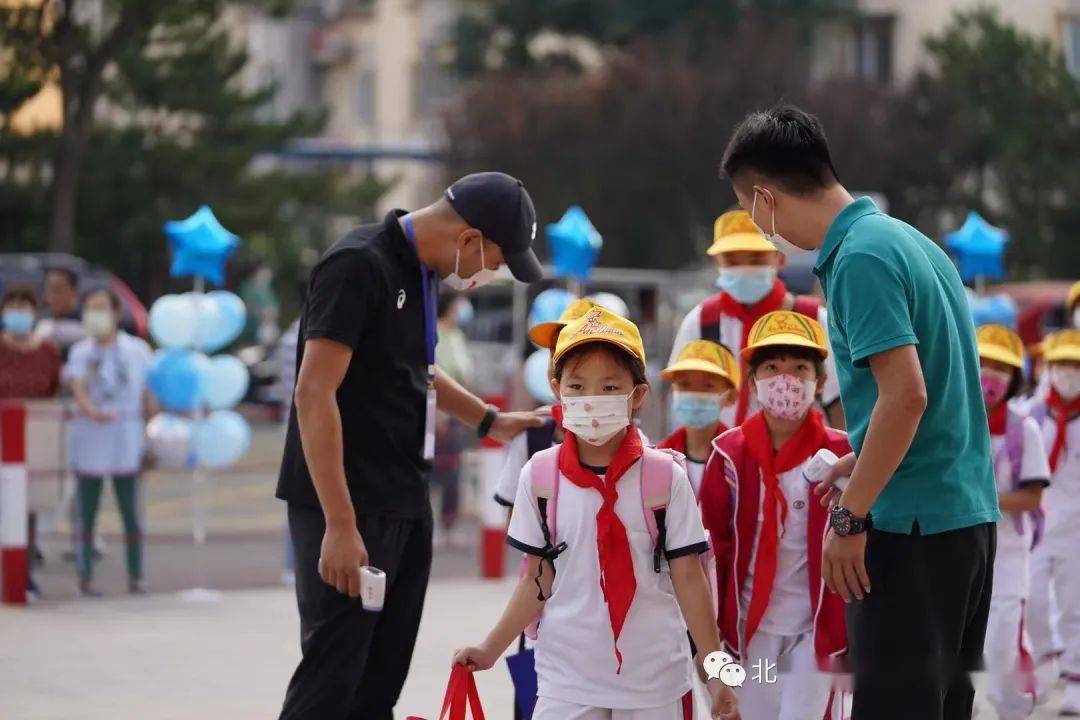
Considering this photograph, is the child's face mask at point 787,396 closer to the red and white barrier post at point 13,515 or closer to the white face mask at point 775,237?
the white face mask at point 775,237

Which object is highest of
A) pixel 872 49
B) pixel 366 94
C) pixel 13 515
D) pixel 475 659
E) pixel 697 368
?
pixel 366 94

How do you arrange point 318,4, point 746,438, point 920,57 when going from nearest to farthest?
point 746,438 < point 920,57 < point 318,4

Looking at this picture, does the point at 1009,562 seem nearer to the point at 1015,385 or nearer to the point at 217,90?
the point at 1015,385

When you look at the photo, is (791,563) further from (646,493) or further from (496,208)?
(496,208)

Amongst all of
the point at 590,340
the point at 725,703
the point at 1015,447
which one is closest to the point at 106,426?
the point at 1015,447

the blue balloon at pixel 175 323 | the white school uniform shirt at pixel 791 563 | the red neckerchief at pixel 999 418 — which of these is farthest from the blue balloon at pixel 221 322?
the white school uniform shirt at pixel 791 563

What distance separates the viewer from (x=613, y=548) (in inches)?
199

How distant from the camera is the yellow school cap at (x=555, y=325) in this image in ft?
19.4

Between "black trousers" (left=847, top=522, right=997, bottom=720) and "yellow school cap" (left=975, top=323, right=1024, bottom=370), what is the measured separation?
10.5 ft

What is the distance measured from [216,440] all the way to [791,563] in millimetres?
6598

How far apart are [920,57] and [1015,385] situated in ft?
112

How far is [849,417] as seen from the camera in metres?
4.58

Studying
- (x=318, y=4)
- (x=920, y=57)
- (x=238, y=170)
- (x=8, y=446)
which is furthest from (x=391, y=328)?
(x=318, y=4)

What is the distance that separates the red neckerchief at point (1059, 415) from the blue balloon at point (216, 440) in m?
5.31
